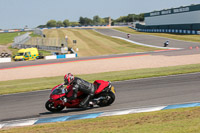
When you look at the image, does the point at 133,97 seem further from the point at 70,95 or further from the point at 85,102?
the point at 70,95

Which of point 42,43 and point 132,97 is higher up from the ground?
point 42,43

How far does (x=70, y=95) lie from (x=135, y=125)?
12.4ft

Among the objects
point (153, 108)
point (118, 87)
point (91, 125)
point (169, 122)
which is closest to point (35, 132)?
point (91, 125)

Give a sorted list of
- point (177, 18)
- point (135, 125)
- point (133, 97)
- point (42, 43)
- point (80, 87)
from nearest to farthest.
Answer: point (135, 125) < point (80, 87) < point (133, 97) < point (42, 43) < point (177, 18)

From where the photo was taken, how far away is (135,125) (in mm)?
7914

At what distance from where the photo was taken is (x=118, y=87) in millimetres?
15891

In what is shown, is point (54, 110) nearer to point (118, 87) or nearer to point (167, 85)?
point (118, 87)

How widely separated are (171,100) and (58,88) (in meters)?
5.05

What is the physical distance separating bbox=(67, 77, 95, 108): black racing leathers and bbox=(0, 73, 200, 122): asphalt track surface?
0.46 m

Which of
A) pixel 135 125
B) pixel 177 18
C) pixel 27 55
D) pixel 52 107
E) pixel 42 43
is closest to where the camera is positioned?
pixel 135 125

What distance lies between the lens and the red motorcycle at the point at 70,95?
11.0m

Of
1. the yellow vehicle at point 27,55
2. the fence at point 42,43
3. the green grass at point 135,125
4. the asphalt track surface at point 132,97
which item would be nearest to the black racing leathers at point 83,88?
the asphalt track surface at point 132,97

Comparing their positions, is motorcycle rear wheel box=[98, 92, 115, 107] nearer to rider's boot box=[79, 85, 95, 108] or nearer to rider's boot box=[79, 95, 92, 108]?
rider's boot box=[79, 85, 95, 108]

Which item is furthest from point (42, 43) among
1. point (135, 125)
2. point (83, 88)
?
point (135, 125)
